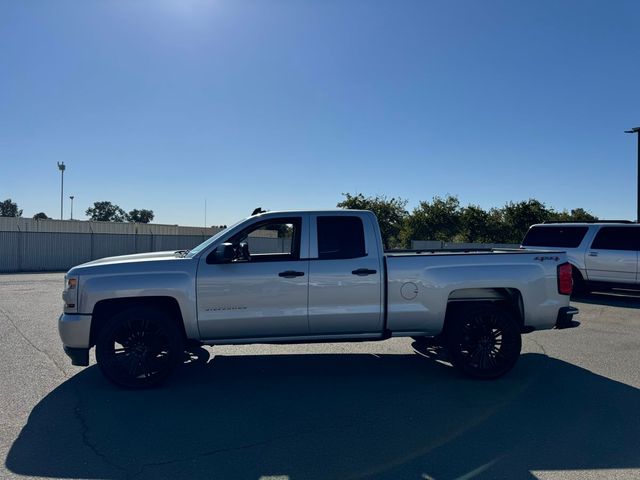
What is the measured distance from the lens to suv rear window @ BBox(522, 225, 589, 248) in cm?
1385

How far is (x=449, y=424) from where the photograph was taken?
4.69 meters

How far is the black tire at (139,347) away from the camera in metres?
5.62

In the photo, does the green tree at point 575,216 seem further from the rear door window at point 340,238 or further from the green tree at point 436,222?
the rear door window at point 340,238

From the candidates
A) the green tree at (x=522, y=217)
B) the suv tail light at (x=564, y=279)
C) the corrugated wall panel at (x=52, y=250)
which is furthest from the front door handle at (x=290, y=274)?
the green tree at (x=522, y=217)

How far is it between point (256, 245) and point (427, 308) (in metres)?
26.9

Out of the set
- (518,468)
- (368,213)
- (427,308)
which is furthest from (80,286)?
(518,468)

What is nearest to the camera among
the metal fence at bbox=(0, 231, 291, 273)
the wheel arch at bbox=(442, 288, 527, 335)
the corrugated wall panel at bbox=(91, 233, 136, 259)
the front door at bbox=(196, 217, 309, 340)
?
the front door at bbox=(196, 217, 309, 340)

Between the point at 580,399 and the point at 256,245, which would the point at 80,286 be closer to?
the point at 580,399

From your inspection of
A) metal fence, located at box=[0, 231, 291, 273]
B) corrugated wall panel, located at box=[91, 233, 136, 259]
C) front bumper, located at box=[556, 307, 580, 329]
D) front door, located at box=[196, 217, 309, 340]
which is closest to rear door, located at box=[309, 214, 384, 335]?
front door, located at box=[196, 217, 309, 340]

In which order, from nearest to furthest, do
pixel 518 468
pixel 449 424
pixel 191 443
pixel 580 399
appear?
1. pixel 518 468
2. pixel 191 443
3. pixel 449 424
4. pixel 580 399

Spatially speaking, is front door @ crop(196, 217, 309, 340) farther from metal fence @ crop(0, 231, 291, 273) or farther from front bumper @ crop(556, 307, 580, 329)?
metal fence @ crop(0, 231, 291, 273)

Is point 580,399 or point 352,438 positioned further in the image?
point 580,399

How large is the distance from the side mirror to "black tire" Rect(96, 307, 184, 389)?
2.87 feet

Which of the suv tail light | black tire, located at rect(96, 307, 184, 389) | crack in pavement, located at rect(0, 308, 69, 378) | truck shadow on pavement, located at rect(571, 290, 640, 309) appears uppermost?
the suv tail light
